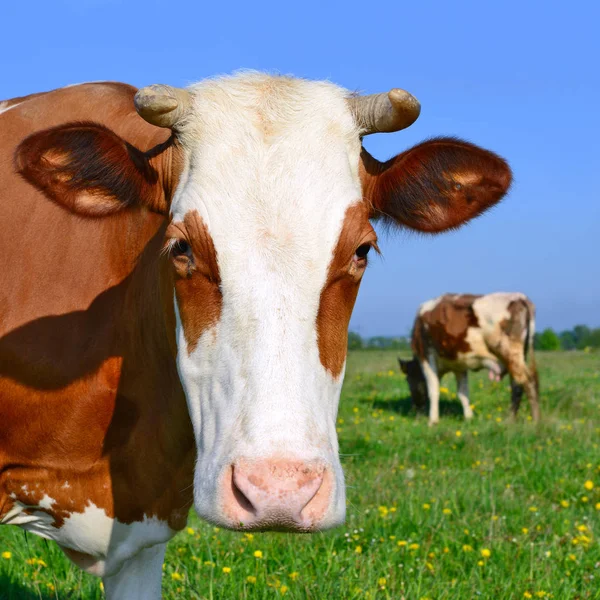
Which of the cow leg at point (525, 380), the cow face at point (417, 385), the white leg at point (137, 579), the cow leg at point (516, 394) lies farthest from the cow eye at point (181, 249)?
the cow face at point (417, 385)

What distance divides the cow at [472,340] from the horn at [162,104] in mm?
13520

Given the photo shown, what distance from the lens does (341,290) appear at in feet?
9.59

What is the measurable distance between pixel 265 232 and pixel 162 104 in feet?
2.35

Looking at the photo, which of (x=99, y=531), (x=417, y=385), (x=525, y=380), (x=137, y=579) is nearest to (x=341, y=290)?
(x=99, y=531)

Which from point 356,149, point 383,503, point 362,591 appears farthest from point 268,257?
point 383,503

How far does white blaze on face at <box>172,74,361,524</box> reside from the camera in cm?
253

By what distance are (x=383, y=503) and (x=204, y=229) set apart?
435 cm

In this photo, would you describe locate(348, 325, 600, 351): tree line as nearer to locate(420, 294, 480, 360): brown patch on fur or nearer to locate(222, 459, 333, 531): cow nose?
locate(420, 294, 480, 360): brown patch on fur

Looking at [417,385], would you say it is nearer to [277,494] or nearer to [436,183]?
[436,183]

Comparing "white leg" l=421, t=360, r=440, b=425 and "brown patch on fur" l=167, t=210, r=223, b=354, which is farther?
"white leg" l=421, t=360, r=440, b=425

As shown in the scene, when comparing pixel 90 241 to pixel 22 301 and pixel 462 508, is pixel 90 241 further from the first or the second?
pixel 462 508

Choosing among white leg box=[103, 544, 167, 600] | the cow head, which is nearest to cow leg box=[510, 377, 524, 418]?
white leg box=[103, 544, 167, 600]

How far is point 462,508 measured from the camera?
6570 millimetres

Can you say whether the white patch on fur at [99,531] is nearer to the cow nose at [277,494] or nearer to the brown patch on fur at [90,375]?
the brown patch on fur at [90,375]
